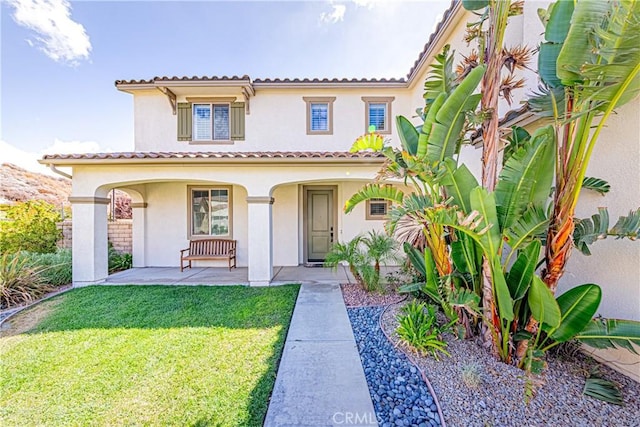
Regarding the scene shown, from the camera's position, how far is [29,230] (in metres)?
9.11

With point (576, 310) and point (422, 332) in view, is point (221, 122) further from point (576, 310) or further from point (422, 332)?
point (576, 310)

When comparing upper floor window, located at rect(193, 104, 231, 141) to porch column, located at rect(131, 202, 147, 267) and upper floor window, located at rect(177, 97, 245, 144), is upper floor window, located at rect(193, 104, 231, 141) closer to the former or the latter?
upper floor window, located at rect(177, 97, 245, 144)

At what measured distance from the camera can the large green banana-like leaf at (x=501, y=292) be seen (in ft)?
9.16

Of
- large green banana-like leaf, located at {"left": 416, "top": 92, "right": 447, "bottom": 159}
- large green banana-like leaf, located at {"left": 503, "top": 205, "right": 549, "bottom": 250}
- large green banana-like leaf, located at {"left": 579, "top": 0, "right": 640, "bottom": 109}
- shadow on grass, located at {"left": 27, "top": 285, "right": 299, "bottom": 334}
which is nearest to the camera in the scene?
large green banana-like leaf, located at {"left": 579, "top": 0, "right": 640, "bottom": 109}

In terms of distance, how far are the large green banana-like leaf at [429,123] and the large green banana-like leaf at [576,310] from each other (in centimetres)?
213

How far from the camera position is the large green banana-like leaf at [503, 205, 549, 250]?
2.69 metres

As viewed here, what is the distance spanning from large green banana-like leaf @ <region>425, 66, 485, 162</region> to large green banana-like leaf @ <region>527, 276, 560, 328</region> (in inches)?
65.9

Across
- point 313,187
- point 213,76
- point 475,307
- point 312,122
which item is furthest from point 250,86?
point 475,307

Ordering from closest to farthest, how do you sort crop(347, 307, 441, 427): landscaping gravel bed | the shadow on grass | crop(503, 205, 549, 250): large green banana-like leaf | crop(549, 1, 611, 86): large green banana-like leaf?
crop(549, 1, 611, 86): large green banana-like leaf < crop(347, 307, 441, 427): landscaping gravel bed < crop(503, 205, 549, 250): large green banana-like leaf < the shadow on grass

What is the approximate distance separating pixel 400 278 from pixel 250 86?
7.90 meters

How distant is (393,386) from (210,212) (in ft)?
27.6

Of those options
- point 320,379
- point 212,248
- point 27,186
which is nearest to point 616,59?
A: point 320,379

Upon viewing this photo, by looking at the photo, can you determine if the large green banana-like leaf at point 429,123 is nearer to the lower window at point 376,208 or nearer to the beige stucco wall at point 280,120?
the lower window at point 376,208

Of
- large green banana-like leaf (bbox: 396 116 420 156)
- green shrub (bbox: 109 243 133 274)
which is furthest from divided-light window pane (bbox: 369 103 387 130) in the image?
green shrub (bbox: 109 243 133 274)
